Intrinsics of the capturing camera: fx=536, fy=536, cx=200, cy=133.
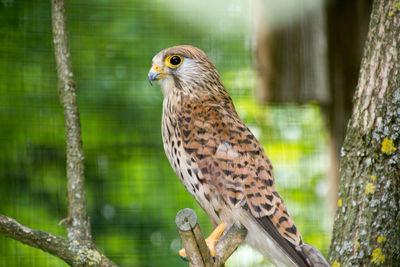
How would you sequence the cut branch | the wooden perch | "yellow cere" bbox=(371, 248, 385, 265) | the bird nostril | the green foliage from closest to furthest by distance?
1. the wooden perch
2. "yellow cere" bbox=(371, 248, 385, 265)
3. the cut branch
4. the bird nostril
5. the green foliage

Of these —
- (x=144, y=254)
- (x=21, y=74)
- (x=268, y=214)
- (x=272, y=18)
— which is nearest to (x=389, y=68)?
(x=268, y=214)

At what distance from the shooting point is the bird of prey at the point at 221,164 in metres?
2.19

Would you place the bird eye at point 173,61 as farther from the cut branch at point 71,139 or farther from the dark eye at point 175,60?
the cut branch at point 71,139

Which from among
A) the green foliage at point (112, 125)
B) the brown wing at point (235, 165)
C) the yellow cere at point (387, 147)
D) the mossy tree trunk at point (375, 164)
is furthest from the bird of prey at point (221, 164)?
the green foliage at point (112, 125)

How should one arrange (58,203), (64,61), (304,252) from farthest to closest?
1. (58,203)
2. (64,61)
3. (304,252)

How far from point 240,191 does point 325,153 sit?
2067 millimetres

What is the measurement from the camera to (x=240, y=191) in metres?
2.22

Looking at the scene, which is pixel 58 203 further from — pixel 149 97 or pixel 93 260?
pixel 93 260

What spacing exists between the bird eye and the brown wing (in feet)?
0.88

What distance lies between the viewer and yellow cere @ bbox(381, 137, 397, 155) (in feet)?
7.64

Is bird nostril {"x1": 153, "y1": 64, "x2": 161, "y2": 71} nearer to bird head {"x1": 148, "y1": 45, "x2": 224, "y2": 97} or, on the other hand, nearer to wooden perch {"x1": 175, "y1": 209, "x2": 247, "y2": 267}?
bird head {"x1": 148, "y1": 45, "x2": 224, "y2": 97}

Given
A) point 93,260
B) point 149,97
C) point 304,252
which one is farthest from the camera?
point 149,97

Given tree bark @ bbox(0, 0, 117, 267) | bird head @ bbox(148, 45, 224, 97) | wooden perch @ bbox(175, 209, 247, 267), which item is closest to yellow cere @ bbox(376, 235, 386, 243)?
wooden perch @ bbox(175, 209, 247, 267)

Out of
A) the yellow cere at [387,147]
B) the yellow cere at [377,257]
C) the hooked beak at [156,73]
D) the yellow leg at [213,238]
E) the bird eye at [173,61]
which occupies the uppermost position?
the bird eye at [173,61]
